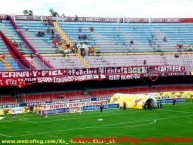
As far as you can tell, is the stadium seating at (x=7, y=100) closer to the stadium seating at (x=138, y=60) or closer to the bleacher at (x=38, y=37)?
the bleacher at (x=38, y=37)

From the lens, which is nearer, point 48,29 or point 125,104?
point 125,104

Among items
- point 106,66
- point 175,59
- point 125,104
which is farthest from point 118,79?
point 175,59

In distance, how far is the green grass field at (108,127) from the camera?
34.8 meters

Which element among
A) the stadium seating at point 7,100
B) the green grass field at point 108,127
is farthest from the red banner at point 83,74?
the green grass field at point 108,127

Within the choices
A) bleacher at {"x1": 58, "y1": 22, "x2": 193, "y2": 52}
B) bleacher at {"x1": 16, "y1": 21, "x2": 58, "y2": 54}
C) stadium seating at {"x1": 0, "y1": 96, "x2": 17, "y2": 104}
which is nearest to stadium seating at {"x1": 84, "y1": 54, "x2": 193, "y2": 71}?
bleacher at {"x1": 58, "y1": 22, "x2": 193, "y2": 52}

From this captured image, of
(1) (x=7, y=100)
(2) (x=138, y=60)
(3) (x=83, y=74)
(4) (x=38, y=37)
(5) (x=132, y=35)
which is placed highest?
(5) (x=132, y=35)

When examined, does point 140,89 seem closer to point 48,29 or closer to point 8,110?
point 48,29

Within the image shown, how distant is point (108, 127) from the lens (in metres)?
40.6

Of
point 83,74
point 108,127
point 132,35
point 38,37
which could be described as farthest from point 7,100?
point 132,35

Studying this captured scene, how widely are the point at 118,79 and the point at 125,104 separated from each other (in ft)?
32.5

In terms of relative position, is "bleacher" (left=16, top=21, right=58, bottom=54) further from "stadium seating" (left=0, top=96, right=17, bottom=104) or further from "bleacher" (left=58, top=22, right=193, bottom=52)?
"stadium seating" (left=0, top=96, right=17, bottom=104)

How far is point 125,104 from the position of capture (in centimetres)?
5612

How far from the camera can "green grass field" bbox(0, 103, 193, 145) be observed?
1368 inches

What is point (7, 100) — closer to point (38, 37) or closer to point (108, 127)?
point (38, 37)
